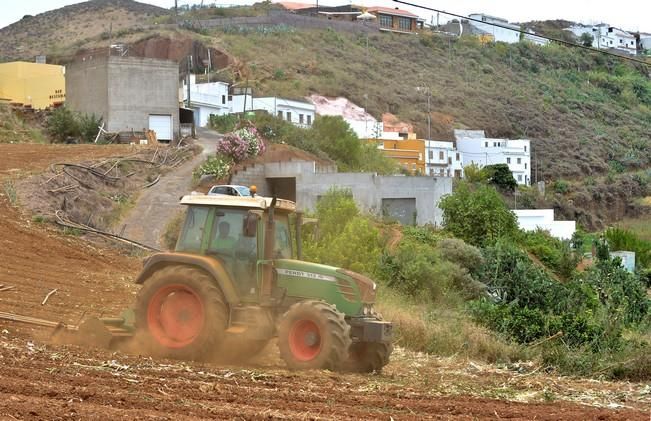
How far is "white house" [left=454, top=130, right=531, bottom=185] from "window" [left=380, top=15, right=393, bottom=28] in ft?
167

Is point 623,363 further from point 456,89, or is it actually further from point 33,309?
point 456,89

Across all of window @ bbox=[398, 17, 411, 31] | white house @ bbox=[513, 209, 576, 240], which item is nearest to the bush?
white house @ bbox=[513, 209, 576, 240]

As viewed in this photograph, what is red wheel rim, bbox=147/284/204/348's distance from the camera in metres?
14.2

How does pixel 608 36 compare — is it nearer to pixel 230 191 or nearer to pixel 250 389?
pixel 230 191

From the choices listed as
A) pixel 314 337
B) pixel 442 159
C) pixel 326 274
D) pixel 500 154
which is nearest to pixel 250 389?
pixel 314 337

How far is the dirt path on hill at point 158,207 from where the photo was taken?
31.1 metres

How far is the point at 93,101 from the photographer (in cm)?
5019

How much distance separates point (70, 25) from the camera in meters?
141

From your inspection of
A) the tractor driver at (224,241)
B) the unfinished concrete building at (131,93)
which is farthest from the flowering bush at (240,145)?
the tractor driver at (224,241)

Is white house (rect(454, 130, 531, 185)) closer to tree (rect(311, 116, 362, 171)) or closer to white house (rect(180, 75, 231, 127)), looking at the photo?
white house (rect(180, 75, 231, 127))

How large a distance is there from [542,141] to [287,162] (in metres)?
67.5

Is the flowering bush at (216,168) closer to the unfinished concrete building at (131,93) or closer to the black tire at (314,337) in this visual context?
the unfinished concrete building at (131,93)

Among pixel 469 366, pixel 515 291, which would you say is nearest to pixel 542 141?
pixel 515 291

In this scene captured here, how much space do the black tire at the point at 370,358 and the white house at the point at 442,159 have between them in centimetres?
7085
